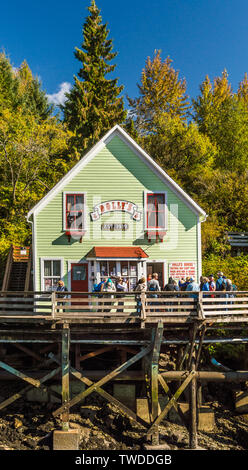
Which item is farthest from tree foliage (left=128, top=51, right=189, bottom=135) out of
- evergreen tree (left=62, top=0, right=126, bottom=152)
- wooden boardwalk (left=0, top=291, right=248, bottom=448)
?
wooden boardwalk (left=0, top=291, right=248, bottom=448)

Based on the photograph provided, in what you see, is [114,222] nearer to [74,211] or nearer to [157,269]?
[74,211]

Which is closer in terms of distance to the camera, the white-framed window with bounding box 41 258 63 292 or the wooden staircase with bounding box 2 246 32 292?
the white-framed window with bounding box 41 258 63 292

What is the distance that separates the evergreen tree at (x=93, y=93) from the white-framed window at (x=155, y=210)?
1456cm

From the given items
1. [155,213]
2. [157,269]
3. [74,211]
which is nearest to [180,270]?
[157,269]

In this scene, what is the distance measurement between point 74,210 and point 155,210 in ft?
11.9

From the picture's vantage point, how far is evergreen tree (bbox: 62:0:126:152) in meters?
31.3

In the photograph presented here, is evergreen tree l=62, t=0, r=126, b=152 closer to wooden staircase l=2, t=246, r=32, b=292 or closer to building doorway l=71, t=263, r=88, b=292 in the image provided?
wooden staircase l=2, t=246, r=32, b=292

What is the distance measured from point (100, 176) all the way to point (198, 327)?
8.17 metres

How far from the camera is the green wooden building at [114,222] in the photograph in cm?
1675

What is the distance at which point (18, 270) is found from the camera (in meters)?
21.0

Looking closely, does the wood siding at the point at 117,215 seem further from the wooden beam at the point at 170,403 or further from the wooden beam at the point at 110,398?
the wooden beam at the point at 170,403

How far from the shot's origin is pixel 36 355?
46.4ft
